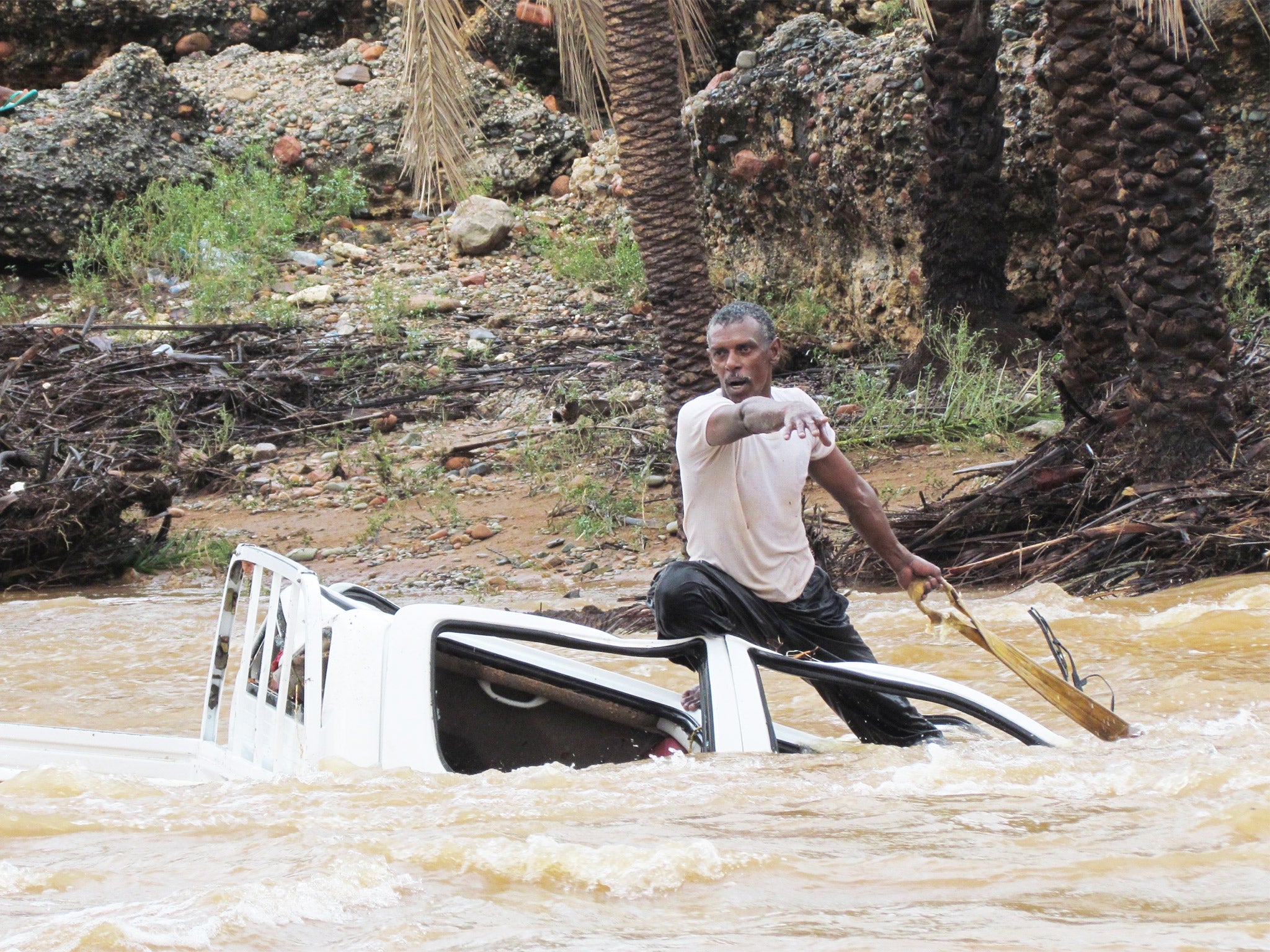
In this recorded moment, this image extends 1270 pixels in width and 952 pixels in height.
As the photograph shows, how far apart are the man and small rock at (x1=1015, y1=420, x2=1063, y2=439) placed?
5345 millimetres

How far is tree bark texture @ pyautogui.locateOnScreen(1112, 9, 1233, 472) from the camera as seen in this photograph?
22.8 ft

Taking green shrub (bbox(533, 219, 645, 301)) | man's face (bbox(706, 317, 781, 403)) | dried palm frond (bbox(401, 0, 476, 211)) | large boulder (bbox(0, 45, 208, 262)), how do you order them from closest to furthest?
man's face (bbox(706, 317, 781, 403)) → dried palm frond (bbox(401, 0, 476, 211)) → green shrub (bbox(533, 219, 645, 301)) → large boulder (bbox(0, 45, 208, 262))

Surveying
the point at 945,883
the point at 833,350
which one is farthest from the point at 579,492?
the point at 945,883

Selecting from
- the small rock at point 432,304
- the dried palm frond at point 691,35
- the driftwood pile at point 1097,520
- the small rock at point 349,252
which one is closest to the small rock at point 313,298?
the small rock at point 432,304

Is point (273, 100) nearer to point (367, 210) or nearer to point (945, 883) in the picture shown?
point (367, 210)

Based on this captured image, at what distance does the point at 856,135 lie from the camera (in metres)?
12.0

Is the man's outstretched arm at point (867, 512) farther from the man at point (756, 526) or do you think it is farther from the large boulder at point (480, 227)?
the large boulder at point (480, 227)

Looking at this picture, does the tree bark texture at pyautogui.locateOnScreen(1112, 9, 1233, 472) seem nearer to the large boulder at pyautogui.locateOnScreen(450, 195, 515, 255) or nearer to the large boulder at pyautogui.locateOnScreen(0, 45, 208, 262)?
the large boulder at pyautogui.locateOnScreen(450, 195, 515, 255)

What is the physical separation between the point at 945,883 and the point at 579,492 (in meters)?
6.85

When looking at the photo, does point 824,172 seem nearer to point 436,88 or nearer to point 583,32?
point 583,32

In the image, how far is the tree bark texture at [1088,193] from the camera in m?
7.66

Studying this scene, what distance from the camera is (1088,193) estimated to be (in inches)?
307

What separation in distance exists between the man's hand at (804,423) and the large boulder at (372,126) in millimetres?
13894

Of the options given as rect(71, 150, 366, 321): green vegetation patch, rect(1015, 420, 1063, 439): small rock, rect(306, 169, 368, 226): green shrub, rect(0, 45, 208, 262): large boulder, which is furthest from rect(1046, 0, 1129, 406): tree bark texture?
rect(0, 45, 208, 262): large boulder
